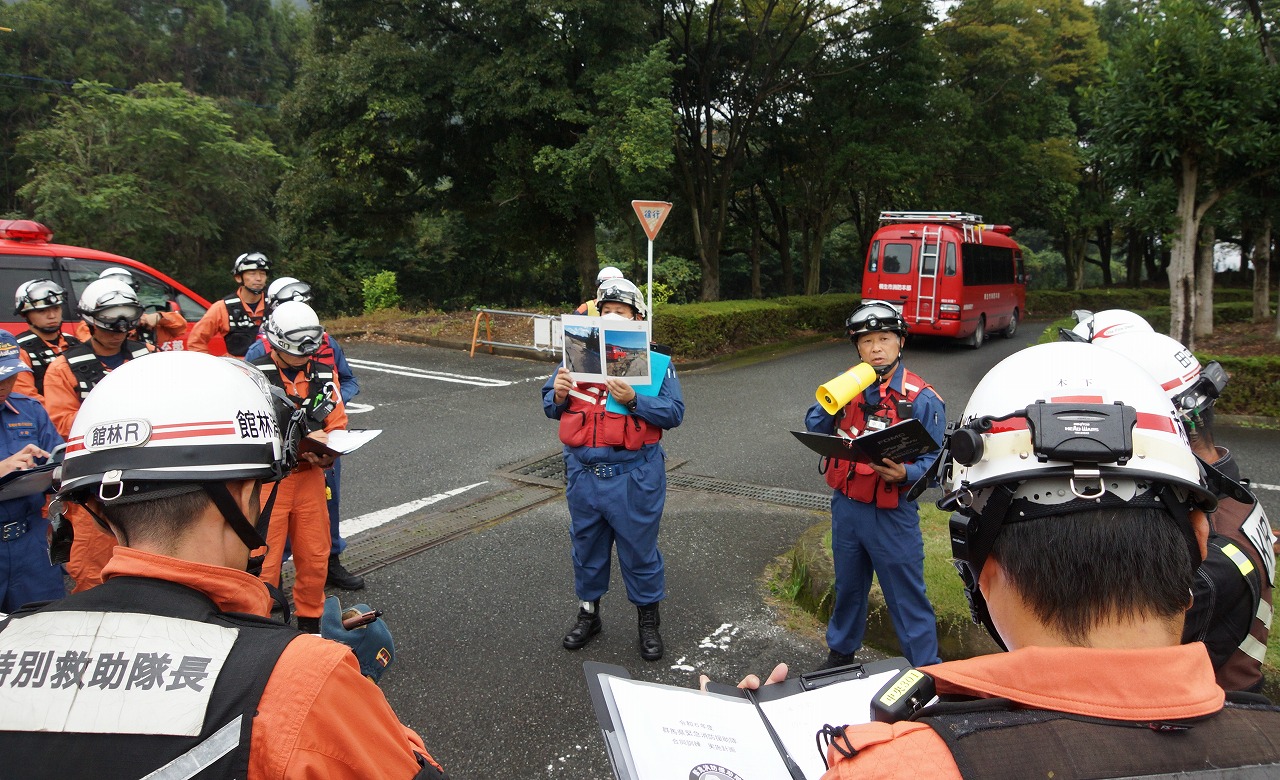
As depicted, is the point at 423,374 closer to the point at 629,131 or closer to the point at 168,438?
the point at 629,131

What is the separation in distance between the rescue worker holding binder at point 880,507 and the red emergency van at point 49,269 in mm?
7031

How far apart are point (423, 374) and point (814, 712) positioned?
12.3 meters

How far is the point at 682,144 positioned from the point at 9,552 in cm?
1858

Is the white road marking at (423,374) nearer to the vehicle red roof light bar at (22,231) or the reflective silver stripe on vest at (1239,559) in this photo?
the vehicle red roof light bar at (22,231)

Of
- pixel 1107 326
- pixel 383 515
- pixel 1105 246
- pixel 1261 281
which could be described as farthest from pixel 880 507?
pixel 1105 246

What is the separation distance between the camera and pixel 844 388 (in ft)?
11.1

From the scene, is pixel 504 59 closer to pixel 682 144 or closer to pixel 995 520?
pixel 682 144

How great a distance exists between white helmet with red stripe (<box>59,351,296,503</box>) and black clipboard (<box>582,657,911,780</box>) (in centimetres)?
79

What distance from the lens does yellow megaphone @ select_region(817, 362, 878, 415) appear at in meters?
A: 3.36

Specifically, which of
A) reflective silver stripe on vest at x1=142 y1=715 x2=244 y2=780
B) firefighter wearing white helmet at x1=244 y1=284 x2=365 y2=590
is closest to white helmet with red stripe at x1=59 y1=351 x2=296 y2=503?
reflective silver stripe on vest at x1=142 y1=715 x2=244 y2=780

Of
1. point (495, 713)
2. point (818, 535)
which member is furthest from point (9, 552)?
point (818, 535)

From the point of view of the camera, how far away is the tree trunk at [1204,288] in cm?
1409

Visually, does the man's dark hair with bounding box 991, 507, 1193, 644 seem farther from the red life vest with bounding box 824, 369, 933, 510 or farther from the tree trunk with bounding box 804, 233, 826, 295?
the tree trunk with bounding box 804, 233, 826, 295

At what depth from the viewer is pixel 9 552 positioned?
336 cm
